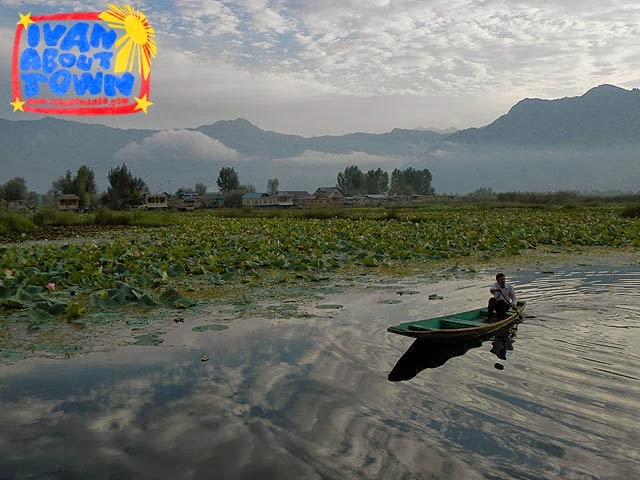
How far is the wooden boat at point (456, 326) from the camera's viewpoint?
7762 millimetres

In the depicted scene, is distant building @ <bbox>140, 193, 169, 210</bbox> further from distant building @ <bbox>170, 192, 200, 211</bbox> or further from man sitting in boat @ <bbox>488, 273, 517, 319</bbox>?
man sitting in boat @ <bbox>488, 273, 517, 319</bbox>

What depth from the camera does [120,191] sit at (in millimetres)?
84312

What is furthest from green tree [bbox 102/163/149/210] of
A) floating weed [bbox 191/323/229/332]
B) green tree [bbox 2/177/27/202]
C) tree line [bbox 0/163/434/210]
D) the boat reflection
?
the boat reflection

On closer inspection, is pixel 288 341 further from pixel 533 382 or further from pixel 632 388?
pixel 632 388

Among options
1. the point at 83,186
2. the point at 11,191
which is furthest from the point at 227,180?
the point at 11,191

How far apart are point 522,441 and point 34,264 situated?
41.4 feet

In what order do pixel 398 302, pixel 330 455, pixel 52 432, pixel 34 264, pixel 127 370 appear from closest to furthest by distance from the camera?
pixel 330 455 → pixel 52 432 → pixel 127 370 → pixel 398 302 → pixel 34 264

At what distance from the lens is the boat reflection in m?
7.22

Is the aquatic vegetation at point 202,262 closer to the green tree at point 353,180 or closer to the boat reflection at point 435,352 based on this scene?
the boat reflection at point 435,352

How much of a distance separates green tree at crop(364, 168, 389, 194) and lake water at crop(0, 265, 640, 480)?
122 metres

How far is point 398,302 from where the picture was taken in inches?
432

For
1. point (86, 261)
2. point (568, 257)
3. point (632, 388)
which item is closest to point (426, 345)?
point (632, 388)

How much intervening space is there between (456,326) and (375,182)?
124 m

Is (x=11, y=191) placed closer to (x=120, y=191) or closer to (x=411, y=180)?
(x=120, y=191)
